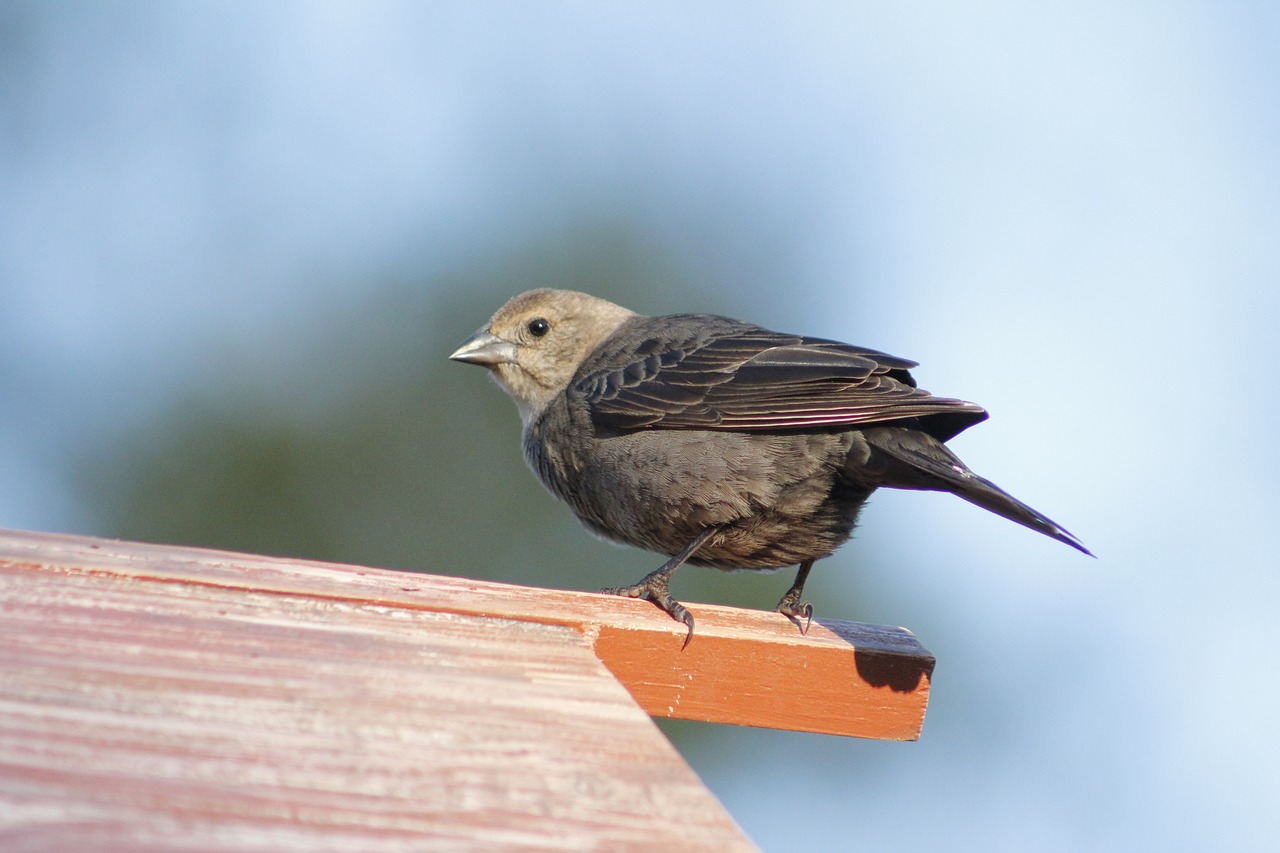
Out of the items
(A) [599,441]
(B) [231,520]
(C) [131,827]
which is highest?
(C) [131,827]

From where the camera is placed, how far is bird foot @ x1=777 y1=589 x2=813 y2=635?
3609 mm

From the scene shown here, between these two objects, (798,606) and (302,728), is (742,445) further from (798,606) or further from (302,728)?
(302,728)

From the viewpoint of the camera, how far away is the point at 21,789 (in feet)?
5.27

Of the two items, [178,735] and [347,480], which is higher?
[178,735]

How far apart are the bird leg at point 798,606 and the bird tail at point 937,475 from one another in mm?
534

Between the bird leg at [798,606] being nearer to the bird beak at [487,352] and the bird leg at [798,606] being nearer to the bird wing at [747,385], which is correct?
the bird wing at [747,385]

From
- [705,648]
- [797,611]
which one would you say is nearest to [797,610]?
[797,611]

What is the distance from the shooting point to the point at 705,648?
3299 millimetres

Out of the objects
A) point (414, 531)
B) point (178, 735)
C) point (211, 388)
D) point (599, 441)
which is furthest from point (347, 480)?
point (178, 735)

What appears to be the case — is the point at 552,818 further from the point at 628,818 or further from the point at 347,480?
the point at 347,480

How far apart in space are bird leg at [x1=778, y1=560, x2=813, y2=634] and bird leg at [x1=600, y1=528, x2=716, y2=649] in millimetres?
336

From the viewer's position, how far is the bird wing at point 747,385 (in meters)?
4.60

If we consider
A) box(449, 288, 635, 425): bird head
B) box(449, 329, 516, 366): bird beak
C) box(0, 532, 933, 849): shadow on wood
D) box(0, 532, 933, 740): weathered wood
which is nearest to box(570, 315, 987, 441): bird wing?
box(449, 288, 635, 425): bird head

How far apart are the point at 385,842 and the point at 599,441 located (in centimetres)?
361
